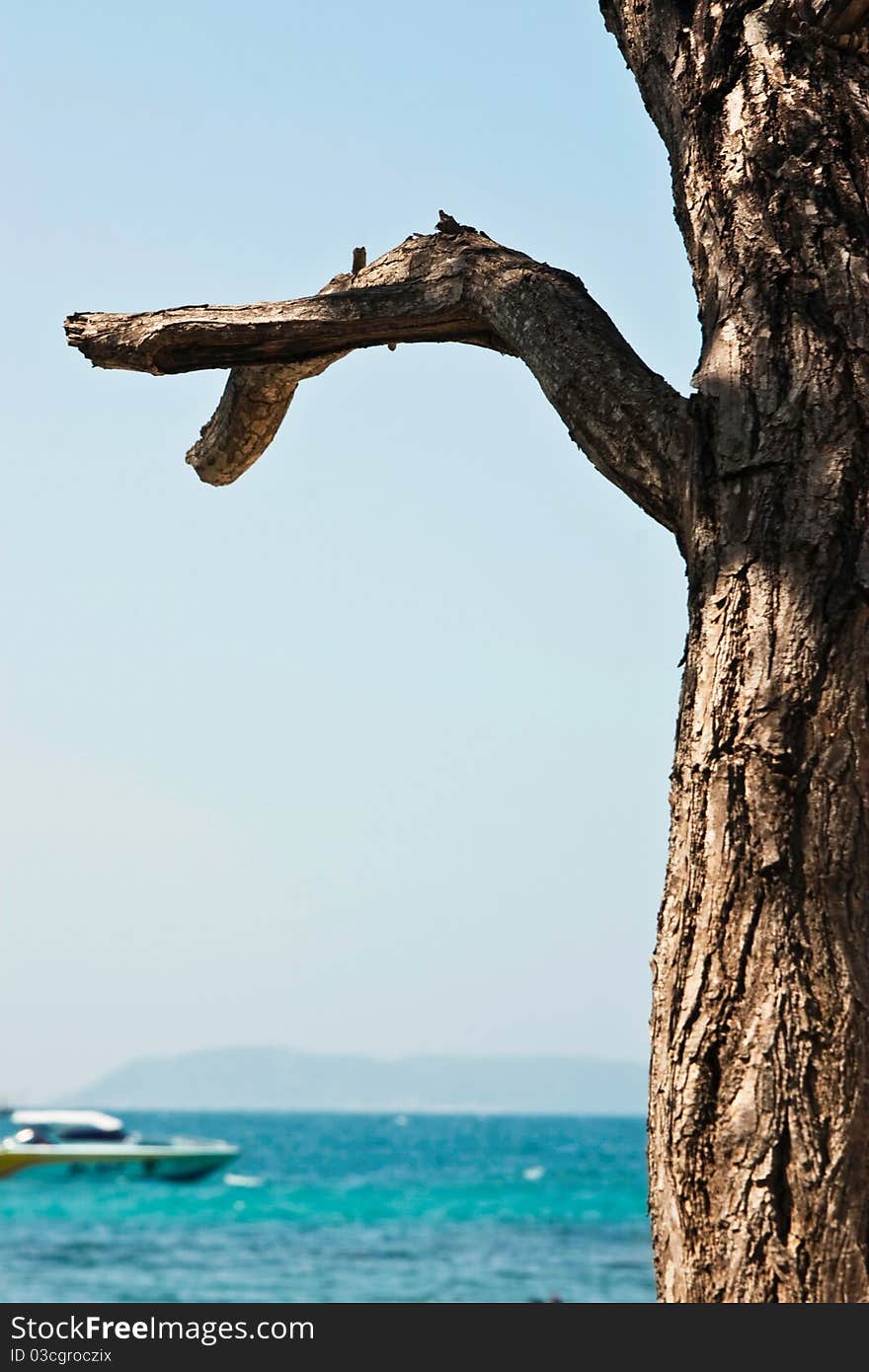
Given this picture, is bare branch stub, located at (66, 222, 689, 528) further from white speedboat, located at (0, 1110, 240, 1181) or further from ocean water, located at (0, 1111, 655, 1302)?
white speedboat, located at (0, 1110, 240, 1181)

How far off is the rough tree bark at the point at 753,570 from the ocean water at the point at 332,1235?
13948 mm

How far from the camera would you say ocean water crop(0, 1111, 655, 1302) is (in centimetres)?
2527

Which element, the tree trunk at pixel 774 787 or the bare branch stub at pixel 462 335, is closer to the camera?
the tree trunk at pixel 774 787

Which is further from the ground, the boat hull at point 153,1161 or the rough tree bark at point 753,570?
the rough tree bark at point 753,570

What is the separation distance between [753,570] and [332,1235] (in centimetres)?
3436

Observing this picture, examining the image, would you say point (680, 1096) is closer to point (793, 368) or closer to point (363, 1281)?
point (793, 368)

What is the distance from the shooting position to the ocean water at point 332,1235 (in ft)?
82.9

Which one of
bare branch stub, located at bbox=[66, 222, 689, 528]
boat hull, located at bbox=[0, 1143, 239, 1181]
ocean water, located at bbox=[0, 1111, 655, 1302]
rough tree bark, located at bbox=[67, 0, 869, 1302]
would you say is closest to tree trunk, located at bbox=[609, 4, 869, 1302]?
rough tree bark, located at bbox=[67, 0, 869, 1302]

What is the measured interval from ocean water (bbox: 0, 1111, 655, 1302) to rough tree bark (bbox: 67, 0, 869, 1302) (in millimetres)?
13948

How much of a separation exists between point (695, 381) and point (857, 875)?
92 centimetres

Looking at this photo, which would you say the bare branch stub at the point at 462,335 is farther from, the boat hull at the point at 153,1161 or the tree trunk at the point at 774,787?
the boat hull at the point at 153,1161

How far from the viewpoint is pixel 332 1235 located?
3416cm

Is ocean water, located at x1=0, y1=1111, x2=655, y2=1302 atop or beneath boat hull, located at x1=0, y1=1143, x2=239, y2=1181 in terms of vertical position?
beneath

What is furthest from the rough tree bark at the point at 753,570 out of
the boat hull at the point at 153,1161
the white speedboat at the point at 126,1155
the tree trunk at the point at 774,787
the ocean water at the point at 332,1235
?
the boat hull at the point at 153,1161
